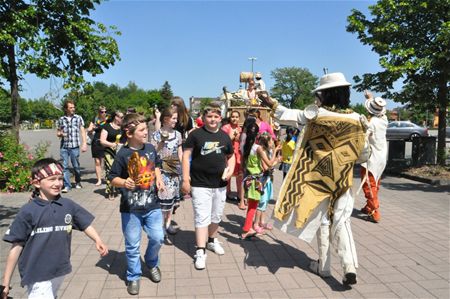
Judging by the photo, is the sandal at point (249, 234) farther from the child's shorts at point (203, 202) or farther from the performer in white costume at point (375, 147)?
the performer in white costume at point (375, 147)

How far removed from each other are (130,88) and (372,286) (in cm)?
14677

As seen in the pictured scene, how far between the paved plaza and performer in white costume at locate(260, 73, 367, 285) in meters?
0.42

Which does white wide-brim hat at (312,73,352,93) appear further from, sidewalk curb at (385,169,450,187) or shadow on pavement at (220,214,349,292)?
sidewalk curb at (385,169,450,187)

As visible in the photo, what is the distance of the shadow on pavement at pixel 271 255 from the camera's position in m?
4.26

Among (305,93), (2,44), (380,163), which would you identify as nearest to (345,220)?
(380,163)

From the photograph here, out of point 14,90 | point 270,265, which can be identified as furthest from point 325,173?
point 14,90

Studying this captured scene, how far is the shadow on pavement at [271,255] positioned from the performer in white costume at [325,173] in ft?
1.28

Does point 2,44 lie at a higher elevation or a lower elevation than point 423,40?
lower

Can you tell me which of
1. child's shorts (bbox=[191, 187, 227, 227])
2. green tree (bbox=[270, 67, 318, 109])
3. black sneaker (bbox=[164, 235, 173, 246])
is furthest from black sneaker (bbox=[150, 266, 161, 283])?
green tree (bbox=[270, 67, 318, 109])

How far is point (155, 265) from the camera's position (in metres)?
3.89

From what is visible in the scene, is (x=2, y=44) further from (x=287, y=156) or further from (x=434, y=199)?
(x=434, y=199)

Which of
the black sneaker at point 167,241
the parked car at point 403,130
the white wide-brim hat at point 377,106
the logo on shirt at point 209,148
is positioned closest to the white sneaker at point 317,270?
the logo on shirt at point 209,148

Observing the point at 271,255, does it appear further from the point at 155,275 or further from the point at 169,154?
the point at 169,154

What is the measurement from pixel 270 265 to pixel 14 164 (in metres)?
6.58
